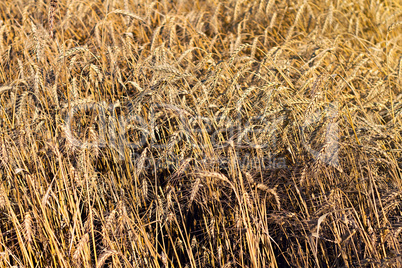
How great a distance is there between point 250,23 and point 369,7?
1.13 meters

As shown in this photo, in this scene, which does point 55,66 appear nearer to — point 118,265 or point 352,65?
point 118,265

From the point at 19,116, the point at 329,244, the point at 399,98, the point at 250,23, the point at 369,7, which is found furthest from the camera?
the point at 369,7

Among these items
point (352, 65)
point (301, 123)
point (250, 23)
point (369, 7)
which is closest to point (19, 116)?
point (301, 123)

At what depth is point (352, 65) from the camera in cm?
195

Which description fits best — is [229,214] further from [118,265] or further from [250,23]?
[250,23]

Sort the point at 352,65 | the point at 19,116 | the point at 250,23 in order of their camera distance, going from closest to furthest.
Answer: the point at 19,116
the point at 352,65
the point at 250,23

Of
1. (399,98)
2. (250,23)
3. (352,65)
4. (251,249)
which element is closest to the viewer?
(251,249)

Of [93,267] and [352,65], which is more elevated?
[352,65]

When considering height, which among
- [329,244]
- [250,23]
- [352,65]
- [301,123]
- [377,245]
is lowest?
[329,244]

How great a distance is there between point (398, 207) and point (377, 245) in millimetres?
229

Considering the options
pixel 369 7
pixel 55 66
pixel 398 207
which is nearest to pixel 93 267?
pixel 55 66

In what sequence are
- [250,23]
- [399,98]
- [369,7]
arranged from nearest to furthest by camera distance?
[399,98]
[250,23]
[369,7]

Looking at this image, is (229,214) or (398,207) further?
(229,214)

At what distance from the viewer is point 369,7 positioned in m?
A: 3.03
